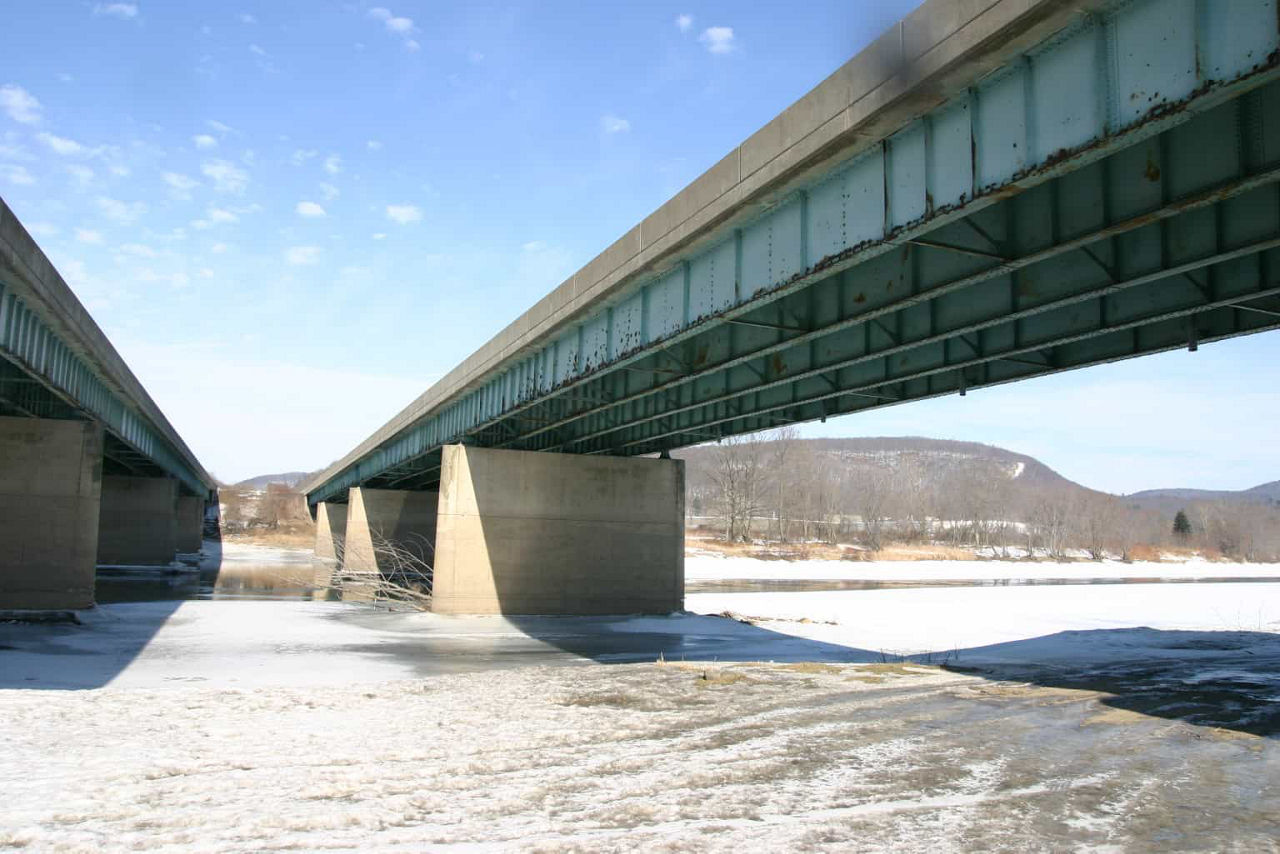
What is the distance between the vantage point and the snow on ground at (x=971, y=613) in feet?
74.4

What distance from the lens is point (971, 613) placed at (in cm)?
3000

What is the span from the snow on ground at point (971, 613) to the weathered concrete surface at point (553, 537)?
3.52 metres

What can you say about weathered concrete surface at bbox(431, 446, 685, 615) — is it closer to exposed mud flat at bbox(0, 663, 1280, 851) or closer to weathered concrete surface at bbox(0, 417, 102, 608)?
weathered concrete surface at bbox(0, 417, 102, 608)

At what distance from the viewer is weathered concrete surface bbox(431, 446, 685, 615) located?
1074 inches

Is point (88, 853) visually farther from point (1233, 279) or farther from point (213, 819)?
point (1233, 279)

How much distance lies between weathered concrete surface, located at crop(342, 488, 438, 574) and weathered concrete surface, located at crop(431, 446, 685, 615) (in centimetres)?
2420

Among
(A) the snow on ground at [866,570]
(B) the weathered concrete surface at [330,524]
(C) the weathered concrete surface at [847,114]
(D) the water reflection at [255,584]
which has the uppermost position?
(C) the weathered concrete surface at [847,114]

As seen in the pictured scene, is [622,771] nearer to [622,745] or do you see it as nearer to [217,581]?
[622,745]

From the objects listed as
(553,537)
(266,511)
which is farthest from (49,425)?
(266,511)

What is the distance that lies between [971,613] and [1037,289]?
2027cm

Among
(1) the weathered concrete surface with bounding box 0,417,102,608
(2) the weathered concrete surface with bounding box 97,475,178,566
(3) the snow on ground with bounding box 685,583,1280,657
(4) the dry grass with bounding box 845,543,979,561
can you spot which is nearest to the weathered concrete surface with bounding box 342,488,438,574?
(2) the weathered concrete surface with bounding box 97,475,178,566

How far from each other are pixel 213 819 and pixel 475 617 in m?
20.1

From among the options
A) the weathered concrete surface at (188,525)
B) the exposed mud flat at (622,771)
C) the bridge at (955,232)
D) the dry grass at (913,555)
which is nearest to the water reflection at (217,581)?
the weathered concrete surface at (188,525)

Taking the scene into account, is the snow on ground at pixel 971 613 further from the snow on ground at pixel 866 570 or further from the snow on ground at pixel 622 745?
the snow on ground at pixel 866 570
